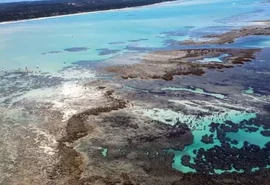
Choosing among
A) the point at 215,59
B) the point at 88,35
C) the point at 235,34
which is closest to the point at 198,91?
the point at 215,59

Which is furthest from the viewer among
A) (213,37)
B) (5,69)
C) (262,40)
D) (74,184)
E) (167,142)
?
(213,37)

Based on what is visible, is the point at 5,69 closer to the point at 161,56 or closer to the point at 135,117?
the point at 161,56

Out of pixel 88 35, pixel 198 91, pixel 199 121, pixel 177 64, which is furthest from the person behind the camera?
pixel 88 35

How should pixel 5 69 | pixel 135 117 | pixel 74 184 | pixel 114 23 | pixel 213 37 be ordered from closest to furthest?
pixel 74 184 → pixel 135 117 → pixel 5 69 → pixel 213 37 → pixel 114 23

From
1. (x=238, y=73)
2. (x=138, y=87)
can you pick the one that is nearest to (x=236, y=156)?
(x=138, y=87)

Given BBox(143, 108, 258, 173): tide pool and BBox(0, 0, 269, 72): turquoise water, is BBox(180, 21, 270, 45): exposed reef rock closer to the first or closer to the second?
BBox(0, 0, 269, 72): turquoise water

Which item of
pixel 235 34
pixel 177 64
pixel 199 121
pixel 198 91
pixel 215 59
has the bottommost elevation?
pixel 199 121

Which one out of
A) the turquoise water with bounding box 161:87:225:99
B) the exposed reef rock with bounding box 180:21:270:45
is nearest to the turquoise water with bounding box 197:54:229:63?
the exposed reef rock with bounding box 180:21:270:45

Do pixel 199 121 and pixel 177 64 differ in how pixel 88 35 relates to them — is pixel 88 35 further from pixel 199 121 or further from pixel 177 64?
pixel 199 121
